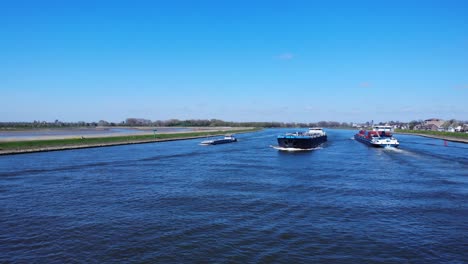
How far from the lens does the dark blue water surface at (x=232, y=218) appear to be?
11336 mm

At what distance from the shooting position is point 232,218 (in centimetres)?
1533

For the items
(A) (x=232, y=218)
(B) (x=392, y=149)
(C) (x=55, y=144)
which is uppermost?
(C) (x=55, y=144)

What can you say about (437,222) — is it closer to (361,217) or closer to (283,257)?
(361,217)

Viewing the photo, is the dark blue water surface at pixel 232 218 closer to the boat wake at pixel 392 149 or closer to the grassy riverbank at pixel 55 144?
the grassy riverbank at pixel 55 144

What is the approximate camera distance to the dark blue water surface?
11.3m

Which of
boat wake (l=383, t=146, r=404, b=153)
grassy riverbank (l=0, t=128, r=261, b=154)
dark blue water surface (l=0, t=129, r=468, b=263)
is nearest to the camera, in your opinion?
dark blue water surface (l=0, t=129, r=468, b=263)

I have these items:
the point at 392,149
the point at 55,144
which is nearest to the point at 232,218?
the point at 55,144

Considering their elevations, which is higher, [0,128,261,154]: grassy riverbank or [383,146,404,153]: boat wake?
[0,128,261,154]: grassy riverbank

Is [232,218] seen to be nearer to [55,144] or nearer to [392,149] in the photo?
[55,144]

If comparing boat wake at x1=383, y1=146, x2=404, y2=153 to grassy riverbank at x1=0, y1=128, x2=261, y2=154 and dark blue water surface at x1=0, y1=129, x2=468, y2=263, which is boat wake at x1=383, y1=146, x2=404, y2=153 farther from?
grassy riverbank at x1=0, y1=128, x2=261, y2=154

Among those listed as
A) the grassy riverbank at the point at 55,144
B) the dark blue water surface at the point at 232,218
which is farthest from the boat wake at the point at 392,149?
the grassy riverbank at the point at 55,144

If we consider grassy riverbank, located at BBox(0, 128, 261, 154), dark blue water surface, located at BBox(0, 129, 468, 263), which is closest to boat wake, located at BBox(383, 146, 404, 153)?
dark blue water surface, located at BBox(0, 129, 468, 263)

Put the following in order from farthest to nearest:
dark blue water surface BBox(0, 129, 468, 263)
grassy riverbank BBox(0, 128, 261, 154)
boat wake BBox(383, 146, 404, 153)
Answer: boat wake BBox(383, 146, 404, 153), grassy riverbank BBox(0, 128, 261, 154), dark blue water surface BBox(0, 129, 468, 263)

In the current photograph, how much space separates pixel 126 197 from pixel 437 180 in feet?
76.2
